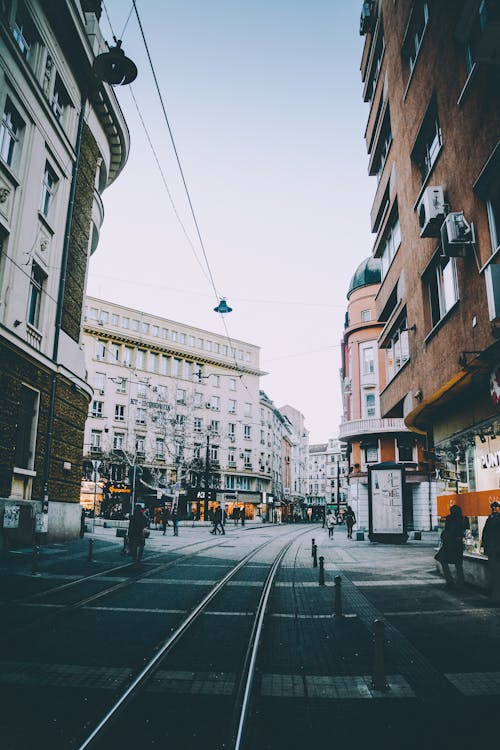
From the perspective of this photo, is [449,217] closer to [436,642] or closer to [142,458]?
[436,642]

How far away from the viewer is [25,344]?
16250mm

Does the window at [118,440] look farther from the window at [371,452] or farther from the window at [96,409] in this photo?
the window at [371,452]

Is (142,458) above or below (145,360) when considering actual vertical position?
below

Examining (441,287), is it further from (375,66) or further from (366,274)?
(366,274)

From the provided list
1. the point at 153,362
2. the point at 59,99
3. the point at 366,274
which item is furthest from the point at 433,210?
the point at 153,362

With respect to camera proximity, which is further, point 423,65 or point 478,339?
point 423,65

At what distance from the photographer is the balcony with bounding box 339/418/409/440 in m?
41.3

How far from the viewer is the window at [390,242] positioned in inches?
687

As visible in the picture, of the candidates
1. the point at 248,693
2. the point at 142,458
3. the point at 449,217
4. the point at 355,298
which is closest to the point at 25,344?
the point at 449,217

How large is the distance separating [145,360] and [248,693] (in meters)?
56.9

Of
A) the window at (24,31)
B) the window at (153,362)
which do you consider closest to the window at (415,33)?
the window at (24,31)

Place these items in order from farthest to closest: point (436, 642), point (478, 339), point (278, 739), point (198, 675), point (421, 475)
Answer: point (421, 475) → point (478, 339) → point (436, 642) → point (198, 675) → point (278, 739)

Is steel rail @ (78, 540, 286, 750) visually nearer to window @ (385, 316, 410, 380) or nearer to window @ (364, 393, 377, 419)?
window @ (385, 316, 410, 380)

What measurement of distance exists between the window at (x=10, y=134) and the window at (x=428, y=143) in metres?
11.5
